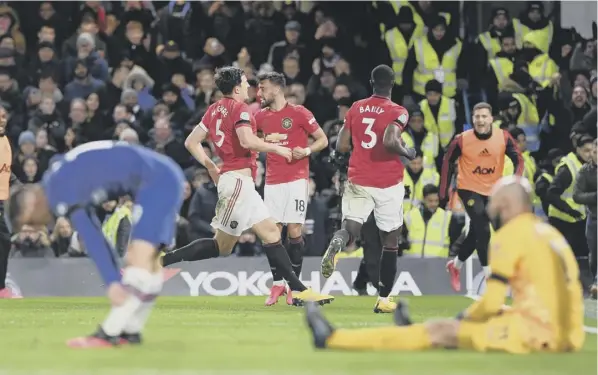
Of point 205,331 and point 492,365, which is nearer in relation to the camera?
point 492,365

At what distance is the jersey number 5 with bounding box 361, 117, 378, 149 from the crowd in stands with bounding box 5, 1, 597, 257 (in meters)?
4.89

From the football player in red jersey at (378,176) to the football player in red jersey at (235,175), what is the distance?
1.79ft

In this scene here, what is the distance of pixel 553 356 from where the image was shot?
9.09 m

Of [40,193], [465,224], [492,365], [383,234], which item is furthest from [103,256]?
[465,224]

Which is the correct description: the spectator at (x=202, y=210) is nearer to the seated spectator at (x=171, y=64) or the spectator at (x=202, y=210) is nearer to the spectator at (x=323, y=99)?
the spectator at (x=323, y=99)

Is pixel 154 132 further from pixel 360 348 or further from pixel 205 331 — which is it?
pixel 360 348

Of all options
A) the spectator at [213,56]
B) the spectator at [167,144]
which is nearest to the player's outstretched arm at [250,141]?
the spectator at [167,144]

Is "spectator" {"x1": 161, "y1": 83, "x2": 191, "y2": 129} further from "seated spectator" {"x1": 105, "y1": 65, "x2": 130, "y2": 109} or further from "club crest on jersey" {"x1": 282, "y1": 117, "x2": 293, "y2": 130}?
"club crest on jersey" {"x1": 282, "y1": 117, "x2": 293, "y2": 130}

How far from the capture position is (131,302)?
9.28m

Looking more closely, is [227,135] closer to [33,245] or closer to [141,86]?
[33,245]

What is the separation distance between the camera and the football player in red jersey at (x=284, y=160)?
48.2 ft

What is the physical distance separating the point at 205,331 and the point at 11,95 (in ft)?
34.5

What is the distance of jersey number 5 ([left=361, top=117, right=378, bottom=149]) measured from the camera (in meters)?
13.8

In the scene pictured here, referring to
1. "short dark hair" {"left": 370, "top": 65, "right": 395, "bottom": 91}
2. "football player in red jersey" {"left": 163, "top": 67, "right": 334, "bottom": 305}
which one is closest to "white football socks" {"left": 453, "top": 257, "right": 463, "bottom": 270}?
"football player in red jersey" {"left": 163, "top": 67, "right": 334, "bottom": 305}
